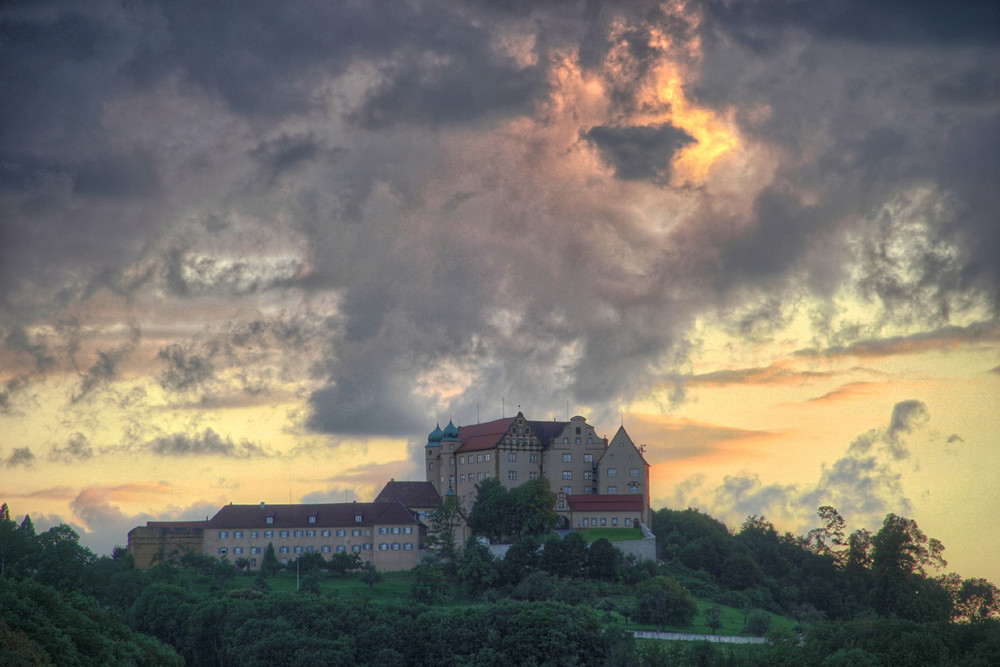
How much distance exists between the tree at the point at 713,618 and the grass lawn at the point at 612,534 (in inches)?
536

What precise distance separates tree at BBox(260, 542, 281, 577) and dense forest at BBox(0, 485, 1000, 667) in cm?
20

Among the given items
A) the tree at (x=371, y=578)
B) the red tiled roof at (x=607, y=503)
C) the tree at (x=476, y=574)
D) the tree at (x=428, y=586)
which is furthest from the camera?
the red tiled roof at (x=607, y=503)

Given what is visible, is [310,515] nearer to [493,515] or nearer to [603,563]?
[493,515]

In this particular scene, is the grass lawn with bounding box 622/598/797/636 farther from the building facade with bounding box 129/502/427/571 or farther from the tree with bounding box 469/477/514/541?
the building facade with bounding box 129/502/427/571

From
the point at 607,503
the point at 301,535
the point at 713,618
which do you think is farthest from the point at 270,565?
the point at 713,618

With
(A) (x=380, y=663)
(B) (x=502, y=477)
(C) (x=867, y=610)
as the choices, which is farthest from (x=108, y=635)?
(C) (x=867, y=610)

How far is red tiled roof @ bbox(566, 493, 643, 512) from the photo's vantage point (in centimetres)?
11162

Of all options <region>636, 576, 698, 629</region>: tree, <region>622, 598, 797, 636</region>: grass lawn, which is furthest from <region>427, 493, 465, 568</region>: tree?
<region>622, 598, 797, 636</region>: grass lawn

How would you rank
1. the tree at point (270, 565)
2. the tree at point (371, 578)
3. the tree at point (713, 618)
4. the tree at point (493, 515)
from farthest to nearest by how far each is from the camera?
1. the tree at point (493, 515)
2. the tree at point (270, 565)
3. the tree at point (371, 578)
4. the tree at point (713, 618)

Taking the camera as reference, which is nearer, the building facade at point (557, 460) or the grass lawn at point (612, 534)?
the grass lawn at point (612, 534)

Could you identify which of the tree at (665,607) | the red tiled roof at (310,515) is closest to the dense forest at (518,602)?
the tree at (665,607)

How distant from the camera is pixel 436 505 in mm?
118125

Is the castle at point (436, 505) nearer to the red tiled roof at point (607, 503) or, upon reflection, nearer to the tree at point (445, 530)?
the red tiled roof at point (607, 503)

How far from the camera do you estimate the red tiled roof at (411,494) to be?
118688mm
